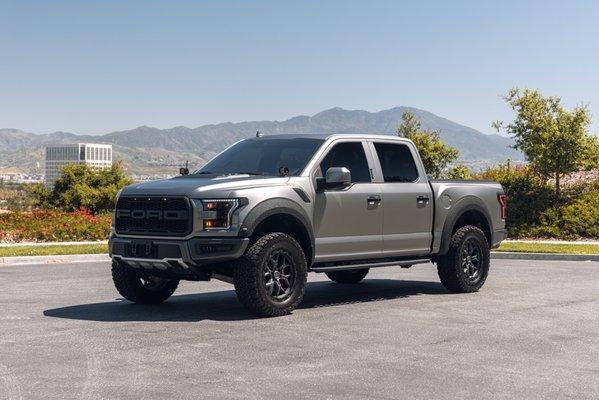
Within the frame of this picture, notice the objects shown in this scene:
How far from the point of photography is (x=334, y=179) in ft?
33.6

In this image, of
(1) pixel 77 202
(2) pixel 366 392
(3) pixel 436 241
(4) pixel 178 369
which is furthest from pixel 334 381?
(1) pixel 77 202

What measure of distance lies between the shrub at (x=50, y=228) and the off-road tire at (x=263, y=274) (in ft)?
56.8

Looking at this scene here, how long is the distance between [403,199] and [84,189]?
3749 cm

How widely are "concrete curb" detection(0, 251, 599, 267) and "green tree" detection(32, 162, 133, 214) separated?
25.7m

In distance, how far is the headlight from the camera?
952 cm

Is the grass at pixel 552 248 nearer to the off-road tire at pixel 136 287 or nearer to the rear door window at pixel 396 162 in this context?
the rear door window at pixel 396 162

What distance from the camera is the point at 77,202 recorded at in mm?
46469

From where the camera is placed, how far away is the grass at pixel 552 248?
21.1 meters

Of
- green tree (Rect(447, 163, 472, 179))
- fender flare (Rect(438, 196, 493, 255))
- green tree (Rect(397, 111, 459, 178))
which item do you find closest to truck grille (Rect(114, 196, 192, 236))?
fender flare (Rect(438, 196, 493, 255))

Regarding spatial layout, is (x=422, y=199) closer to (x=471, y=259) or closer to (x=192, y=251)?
(x=471, y=259)

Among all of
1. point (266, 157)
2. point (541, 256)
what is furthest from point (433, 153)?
point (266, 157)

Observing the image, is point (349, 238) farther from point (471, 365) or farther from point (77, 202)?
point (77, 202)

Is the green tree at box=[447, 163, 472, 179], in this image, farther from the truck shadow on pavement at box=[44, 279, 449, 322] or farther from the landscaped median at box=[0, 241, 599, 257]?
the truck shadow on pavement at box=[44, 279, 449, 322]

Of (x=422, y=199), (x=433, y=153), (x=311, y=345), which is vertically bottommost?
(x=311, y=345)
